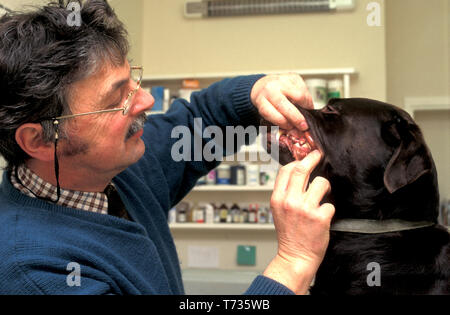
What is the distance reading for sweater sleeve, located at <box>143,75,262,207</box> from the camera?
0.99 metres

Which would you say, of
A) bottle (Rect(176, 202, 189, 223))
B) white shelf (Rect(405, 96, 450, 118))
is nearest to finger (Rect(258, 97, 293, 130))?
white shelf (Rect(405, 96, 450, 118))

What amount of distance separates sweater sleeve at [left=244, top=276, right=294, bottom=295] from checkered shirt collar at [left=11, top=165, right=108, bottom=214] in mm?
403

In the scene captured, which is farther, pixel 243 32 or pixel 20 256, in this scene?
pixel 243 32

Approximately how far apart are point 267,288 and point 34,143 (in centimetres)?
50

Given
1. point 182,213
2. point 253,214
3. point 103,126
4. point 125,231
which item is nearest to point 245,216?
point 253,214

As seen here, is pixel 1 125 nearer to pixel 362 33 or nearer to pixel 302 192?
pixel 302 192

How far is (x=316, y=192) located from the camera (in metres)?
0.62

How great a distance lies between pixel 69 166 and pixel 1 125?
15 cm

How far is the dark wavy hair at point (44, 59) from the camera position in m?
0.62

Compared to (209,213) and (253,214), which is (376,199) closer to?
(253,214)

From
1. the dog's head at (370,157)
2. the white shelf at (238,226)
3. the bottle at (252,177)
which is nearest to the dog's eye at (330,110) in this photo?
the dog's head at (370,157)

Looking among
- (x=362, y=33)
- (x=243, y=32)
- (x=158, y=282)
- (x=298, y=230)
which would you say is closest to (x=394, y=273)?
(x=298, y=230)

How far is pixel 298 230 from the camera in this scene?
0.59 meters

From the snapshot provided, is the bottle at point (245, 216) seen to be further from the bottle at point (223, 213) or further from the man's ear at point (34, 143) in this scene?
the man's ear at point (34, 143)
